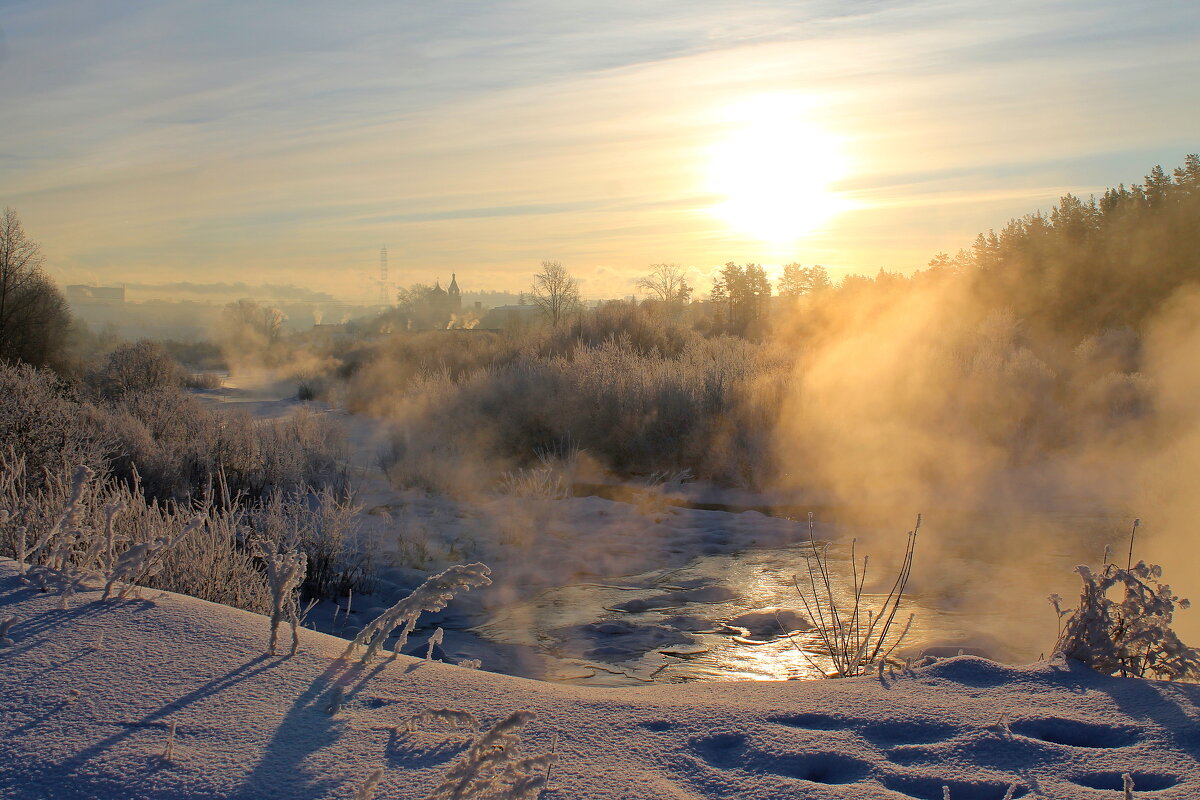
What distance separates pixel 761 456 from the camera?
420 inches

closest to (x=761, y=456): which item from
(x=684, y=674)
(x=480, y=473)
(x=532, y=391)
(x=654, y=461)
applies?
(x=654, y=461)

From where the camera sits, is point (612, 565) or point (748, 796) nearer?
point (748, 796)

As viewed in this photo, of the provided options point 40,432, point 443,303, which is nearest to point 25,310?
point 40,432

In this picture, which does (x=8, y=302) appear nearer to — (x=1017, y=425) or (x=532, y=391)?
(x=532, y=391)

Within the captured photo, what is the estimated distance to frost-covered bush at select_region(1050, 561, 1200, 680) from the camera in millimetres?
3041

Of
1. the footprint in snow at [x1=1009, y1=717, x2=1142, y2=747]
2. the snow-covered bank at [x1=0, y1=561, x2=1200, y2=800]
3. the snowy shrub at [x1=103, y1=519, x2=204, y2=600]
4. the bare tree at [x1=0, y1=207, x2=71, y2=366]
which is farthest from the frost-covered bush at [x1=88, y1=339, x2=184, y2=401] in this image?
the footprint in snow at [x1=1009, y1=717, x2=1142, y2=747]

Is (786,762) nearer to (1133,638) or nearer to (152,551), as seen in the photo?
(1133,638)

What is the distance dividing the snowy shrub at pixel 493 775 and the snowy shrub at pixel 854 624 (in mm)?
1714

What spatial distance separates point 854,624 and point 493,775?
3451mm

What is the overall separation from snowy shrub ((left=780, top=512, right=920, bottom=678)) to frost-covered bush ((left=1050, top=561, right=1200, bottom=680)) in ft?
1.99

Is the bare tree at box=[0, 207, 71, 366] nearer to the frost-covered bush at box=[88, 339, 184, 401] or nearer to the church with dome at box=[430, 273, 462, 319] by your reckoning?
the frost-covered bush at box=[88, 339, 184, 401]

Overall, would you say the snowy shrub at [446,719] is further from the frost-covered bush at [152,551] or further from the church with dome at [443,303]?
the church with dome at [443,303]

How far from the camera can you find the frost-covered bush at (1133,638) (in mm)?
3041

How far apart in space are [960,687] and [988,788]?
2.64 ft
